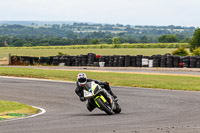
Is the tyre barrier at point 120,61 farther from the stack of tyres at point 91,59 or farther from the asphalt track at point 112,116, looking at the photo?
the asphalt track at point 112,116

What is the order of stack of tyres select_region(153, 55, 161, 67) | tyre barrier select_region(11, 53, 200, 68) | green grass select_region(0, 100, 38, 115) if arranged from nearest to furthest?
green grass select_region(0, 100, 38, 115) < tyre barrier select_region(11, 53, 200, 68) < stack of tyres select_region(153, 55, 161, 67)

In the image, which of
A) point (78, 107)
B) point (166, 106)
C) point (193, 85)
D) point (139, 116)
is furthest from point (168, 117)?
point (193, 85)

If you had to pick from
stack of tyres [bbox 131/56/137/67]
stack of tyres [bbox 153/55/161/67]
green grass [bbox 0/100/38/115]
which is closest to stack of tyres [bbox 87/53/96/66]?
stack of tyres [bbox 131/56/137/67]

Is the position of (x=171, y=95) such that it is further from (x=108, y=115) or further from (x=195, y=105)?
(x=108, y=115)

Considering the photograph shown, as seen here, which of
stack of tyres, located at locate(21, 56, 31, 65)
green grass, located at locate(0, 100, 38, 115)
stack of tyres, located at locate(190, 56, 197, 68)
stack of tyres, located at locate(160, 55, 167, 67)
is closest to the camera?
green grass, located at locate(0, 100, 38, 115)

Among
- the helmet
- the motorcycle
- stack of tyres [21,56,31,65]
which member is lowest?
stack of tyres [21,56,31,65]

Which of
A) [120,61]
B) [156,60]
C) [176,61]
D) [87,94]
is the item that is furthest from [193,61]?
[87,94]

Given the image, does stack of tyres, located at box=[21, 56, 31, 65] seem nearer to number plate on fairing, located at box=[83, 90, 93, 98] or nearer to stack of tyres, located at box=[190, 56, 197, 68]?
stack of tyres, located at box=[190, 56, 197, 68]

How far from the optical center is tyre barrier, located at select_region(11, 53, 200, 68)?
39.2 meters

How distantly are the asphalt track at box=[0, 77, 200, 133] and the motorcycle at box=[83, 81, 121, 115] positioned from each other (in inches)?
10.7

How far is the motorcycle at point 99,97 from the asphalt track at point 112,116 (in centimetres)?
27

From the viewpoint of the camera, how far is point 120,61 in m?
41.8

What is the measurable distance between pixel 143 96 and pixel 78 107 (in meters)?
4.03

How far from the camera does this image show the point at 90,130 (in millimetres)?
9664
